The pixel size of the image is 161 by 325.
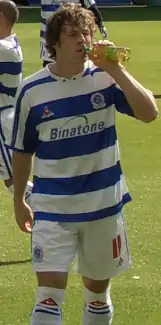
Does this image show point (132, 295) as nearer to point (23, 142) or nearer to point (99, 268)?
point (99, 268)

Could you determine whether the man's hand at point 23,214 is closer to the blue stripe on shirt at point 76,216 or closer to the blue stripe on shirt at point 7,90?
the blue stripe on shirt at point 76,216

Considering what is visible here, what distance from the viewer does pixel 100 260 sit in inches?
197

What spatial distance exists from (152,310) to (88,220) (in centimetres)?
142

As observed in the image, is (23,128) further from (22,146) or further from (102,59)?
(102,59)

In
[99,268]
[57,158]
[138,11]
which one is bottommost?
[138,11]

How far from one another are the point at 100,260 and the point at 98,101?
32.4 inches

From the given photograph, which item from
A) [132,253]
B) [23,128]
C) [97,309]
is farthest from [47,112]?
[132,253]

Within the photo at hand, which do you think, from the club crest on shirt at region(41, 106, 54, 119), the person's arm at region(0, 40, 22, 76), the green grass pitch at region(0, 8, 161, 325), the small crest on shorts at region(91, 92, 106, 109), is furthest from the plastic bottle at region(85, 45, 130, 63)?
the person's arm at region(0, 40, 22, 76)

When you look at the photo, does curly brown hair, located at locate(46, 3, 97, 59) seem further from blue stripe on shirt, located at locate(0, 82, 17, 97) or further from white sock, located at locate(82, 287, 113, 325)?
blue stripe on shirt, located at locate(0, 82, 17, 97)

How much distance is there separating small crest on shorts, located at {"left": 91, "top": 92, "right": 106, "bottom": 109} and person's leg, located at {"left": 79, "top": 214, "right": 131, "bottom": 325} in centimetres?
58

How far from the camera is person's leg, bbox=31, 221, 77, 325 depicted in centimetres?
484

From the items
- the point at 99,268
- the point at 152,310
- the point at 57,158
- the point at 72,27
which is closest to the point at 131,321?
the point at 152,310

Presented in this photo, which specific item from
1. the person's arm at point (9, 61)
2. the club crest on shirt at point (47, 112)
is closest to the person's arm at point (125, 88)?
the club crest on shirt at point (47, 112)

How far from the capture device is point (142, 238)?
301 inches
